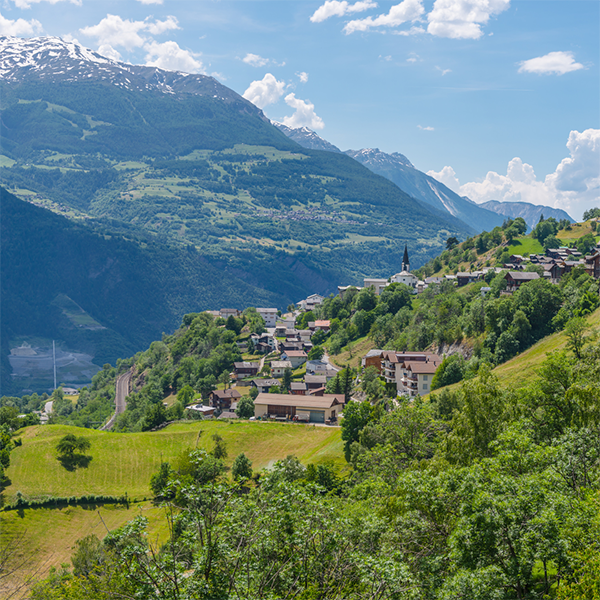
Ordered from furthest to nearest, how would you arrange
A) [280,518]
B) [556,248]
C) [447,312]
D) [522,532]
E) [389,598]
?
[556,248] < [447,312] < [280,518] < [522,532] < [389,598]

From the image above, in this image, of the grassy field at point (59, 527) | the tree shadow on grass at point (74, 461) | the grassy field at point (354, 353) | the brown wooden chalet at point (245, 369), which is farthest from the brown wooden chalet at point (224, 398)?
the grassy field at point (59, 527)

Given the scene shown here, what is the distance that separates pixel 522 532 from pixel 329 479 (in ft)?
134

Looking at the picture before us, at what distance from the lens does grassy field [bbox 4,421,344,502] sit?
73.4 meters

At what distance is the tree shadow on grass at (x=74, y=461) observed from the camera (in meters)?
78.8

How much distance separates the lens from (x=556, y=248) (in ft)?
497

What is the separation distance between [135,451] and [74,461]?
352 inches

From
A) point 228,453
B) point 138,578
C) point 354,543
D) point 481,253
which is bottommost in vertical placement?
point 228,453

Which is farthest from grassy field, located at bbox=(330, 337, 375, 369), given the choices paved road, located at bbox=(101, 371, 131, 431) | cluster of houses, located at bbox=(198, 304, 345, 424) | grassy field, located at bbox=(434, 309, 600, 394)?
paved road, located at bbox=(101, 371, 131, 431)

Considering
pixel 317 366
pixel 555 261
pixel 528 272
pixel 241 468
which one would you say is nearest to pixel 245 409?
pixel 241 468

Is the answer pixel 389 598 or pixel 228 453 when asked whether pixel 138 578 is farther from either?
pixel 228 453

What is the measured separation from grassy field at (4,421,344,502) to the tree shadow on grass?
68 centimetres

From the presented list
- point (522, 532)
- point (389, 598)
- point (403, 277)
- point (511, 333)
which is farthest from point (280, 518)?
point (403, 277)

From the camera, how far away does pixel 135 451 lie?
84.4m

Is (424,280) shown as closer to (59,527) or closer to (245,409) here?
(245,409)
